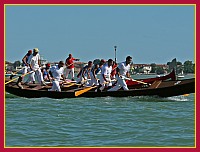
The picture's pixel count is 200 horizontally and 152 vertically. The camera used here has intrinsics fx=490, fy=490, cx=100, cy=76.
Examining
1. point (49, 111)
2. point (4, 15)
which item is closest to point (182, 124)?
point (49, 111)

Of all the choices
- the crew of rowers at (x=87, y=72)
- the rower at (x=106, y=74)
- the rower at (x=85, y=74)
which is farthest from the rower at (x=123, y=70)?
the rower at (x=85, y=74)

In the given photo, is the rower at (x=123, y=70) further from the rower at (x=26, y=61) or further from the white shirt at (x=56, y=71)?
the rower at (x=26, y=61)

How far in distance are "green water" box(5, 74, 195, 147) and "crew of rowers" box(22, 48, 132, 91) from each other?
2.61 ft

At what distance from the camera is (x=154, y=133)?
40.7 feet

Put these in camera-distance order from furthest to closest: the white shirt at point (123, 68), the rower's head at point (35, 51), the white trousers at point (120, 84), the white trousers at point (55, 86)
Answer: the rower's head at point (35, 51) → the white trousers at point (55, 86) → the white trousers at point (120, 84) → the white shirt at point (123, 68)

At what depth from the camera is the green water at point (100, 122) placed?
11.5m

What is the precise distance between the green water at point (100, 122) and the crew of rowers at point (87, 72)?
0.80 meters

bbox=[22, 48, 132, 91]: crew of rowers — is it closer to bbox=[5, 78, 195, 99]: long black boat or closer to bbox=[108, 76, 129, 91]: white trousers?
bbox=[108, 76, 129, 91]: white trousers

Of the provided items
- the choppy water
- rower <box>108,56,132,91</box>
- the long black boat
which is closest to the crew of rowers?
rower <box>108,56,132,91</box>

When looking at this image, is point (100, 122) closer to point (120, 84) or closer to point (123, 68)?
point (123, 68)

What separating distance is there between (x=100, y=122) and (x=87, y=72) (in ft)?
25.8

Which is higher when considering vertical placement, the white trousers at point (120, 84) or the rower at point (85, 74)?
the rower at point (85, 74)

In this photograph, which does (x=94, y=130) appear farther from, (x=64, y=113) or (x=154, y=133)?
(x=64, y=113)

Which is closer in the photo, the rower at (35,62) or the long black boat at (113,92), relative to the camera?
the long black boat at (113,92)
